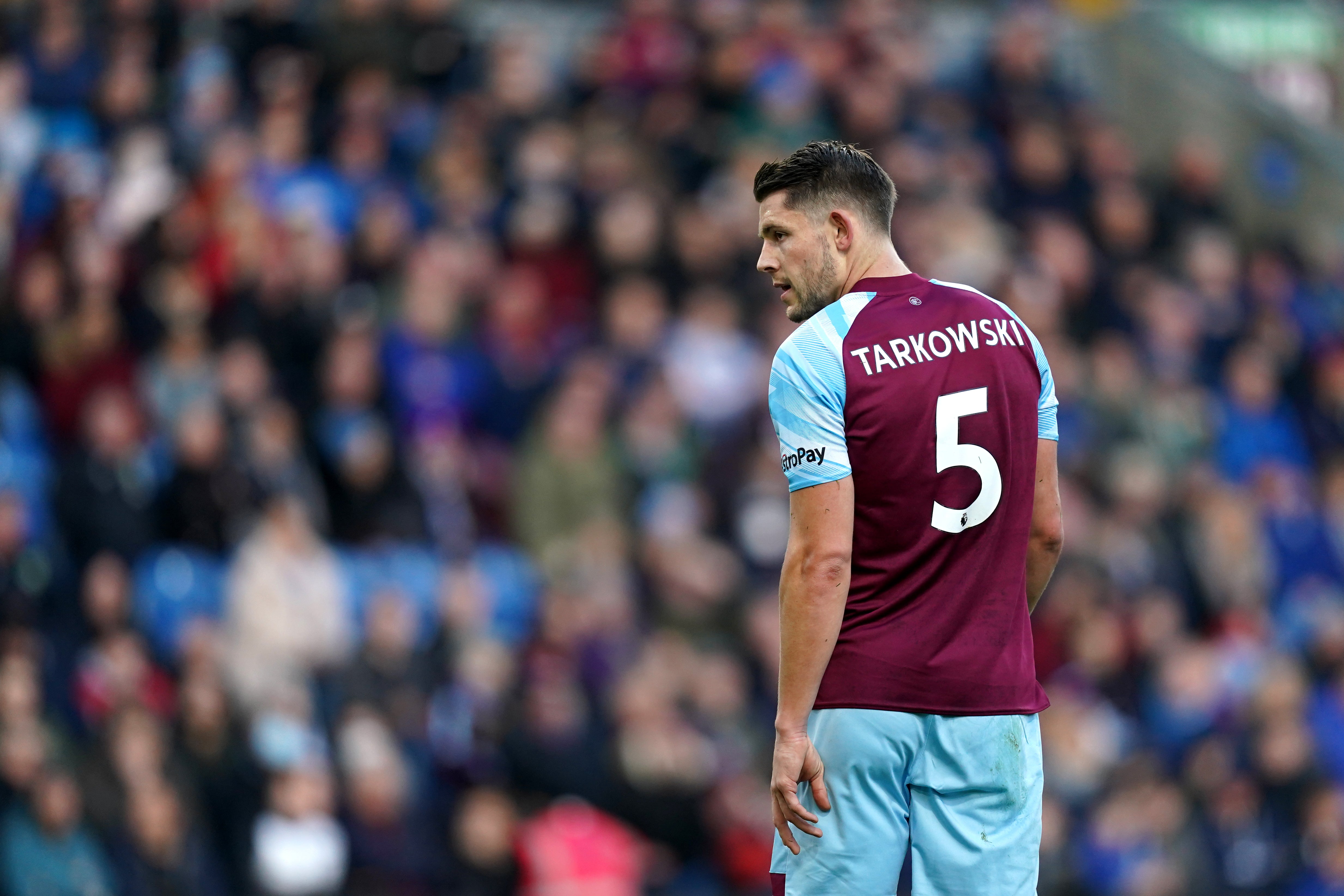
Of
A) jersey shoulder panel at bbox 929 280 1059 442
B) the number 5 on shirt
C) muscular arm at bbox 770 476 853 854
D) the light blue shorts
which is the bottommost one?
the light blue shorts

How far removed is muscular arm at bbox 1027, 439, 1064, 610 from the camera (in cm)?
437

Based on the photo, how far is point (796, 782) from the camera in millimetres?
4043

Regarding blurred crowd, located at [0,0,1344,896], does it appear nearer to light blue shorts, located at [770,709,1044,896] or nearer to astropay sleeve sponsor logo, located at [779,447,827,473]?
light blue shorts, located at [770,709,1044,896]

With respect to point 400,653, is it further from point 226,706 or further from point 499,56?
point 499,56

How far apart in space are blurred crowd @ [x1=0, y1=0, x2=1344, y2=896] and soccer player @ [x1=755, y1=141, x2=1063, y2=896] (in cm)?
514

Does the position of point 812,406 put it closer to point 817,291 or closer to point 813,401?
point 813,401

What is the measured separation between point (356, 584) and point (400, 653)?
0.57m

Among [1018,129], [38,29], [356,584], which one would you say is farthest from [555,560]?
[1018,129]

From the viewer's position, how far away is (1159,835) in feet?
33.8

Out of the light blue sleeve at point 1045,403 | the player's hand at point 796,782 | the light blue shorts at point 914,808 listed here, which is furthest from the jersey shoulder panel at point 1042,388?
the player's hand at point 796,782

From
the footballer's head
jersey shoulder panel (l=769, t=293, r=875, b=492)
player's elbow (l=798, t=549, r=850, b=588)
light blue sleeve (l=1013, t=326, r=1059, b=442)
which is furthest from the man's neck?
player's elbow (l=798, t=549, r=850, b=588)

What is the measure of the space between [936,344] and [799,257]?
392 millimetres

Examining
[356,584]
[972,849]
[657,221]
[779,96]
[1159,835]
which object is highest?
[779,96]

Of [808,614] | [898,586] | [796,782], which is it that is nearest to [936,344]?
[898,586]
